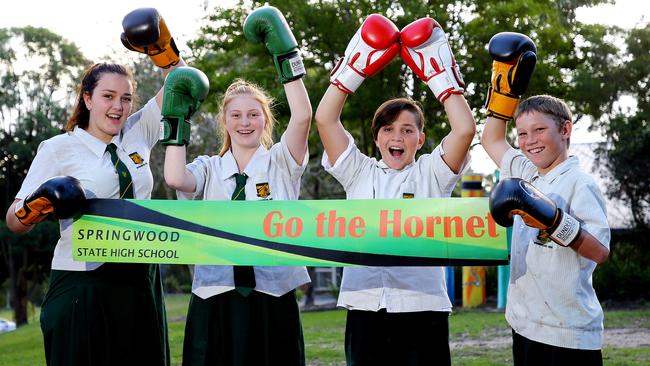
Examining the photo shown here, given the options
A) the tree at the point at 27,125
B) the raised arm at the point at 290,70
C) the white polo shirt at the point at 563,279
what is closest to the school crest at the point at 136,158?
the raised arm at the point at 290,70

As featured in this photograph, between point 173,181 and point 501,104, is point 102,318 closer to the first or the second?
point 173,181

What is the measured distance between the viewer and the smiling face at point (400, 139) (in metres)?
4.06

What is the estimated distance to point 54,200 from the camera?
12.3 feet

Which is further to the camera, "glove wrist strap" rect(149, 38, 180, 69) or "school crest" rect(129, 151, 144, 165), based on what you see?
"glove wrist strap" rect(149, 38, 180, 69)

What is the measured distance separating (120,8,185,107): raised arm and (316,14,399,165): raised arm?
1.07m

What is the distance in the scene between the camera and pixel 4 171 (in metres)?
28.8

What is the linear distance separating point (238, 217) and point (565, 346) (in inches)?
68.6

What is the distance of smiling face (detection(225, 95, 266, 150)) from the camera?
13.5ft

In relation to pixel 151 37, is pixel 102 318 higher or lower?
lower

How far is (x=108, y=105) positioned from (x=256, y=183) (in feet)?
3.11

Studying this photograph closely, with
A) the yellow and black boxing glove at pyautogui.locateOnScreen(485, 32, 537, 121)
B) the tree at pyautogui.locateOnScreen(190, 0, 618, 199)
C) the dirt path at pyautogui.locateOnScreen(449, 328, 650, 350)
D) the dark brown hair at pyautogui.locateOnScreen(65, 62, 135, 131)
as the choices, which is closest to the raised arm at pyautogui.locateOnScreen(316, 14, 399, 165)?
the yellow and black boxing glove at pyautogui.locateOnScreen(485, 32, 537, 121)

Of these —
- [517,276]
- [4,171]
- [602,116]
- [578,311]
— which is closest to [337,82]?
[517,276]

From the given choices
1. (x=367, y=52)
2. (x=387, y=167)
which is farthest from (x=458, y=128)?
(x=367, y=52)

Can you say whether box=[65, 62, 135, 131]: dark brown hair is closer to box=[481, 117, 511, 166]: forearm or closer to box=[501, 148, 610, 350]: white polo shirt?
box=[481, 117, 511, 166]: forearm
